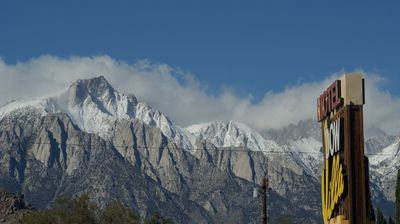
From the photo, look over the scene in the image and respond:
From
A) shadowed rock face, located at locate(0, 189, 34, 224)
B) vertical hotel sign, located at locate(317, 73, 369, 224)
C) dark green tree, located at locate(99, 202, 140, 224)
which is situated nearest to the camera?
vertical hotel sign, located at locate(317, 73, 369, 224)

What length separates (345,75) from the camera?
52.2 m

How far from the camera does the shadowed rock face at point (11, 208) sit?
14800 cm

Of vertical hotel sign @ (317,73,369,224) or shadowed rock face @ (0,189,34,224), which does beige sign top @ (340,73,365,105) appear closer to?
vertical hotel sign @ (317,73,369,224)

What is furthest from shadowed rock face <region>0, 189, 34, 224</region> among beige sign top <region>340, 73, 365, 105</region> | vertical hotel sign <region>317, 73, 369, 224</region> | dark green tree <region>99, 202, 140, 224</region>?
beige sign top <region>340, 73, 365, 105</region>

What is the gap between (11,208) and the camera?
153500 mm

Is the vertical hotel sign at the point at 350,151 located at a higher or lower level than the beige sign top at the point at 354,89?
lower

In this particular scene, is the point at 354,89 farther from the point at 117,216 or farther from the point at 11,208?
the point at 11,208

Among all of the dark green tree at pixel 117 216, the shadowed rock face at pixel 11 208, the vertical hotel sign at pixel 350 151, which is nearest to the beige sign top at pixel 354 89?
the vertical hotel sign at pixel 350 151

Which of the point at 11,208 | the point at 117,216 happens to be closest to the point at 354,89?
the point at 117,216

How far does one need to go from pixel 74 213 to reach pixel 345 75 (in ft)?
293

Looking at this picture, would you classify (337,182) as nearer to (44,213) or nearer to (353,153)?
(353,153)

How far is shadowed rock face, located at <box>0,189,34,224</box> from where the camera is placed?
486 ft

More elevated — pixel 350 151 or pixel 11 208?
pixel 11 208

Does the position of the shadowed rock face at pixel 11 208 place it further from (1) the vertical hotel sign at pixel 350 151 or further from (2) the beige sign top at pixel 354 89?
(2) the beige sign top at pixel 354 89
